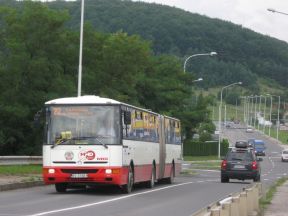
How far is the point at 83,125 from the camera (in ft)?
81.7

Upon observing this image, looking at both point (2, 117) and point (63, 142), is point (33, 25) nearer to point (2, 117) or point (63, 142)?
point (2, 117)

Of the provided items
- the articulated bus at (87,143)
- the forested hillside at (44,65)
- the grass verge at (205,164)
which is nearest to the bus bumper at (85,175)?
the articulated bus at (87,143)

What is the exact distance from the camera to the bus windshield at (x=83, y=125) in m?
24.8

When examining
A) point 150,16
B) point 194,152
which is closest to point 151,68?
point 194,152

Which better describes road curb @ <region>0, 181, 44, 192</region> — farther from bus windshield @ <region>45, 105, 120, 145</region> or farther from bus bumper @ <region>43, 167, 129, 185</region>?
bus windshield @ <region>45, 105, 120, 145</region>

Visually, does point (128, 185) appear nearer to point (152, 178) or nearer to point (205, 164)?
point (152, 178)

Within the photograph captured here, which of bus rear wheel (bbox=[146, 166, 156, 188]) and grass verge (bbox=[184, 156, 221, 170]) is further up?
grass verge (bbox=[184, 156, 221, 170])

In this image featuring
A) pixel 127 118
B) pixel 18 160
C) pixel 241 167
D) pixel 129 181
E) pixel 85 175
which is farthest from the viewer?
pixel 241 167

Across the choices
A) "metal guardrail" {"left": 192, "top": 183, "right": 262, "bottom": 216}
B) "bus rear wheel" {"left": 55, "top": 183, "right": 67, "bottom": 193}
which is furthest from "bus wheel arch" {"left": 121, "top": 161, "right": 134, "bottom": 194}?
"metal guardrail" {"left": 192, "top": 183, "right": 262, "bottom": 216}

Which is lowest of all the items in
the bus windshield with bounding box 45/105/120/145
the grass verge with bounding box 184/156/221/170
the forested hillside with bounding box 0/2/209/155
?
the grass verge with bounding box 184/156/221/170

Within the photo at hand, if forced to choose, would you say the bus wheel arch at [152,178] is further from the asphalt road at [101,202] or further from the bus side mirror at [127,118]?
the bus side mirror at [127,118]

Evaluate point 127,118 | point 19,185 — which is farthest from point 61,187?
point 127,118

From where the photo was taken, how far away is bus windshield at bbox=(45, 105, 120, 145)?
24.8m

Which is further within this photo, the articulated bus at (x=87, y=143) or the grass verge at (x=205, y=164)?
the grass verge at (x=205, y=164)
